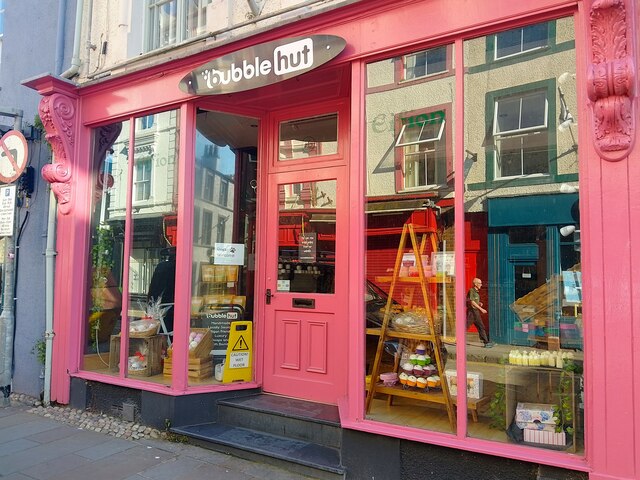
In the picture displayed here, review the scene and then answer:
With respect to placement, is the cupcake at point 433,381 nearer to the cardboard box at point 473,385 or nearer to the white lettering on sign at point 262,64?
the cardboard box at point 473,385

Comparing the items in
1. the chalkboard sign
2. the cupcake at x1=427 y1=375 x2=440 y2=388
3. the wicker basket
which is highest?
the chalkboard sign

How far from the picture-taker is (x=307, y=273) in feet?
16.5

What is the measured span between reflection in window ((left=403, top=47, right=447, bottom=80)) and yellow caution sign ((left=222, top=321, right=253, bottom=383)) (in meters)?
3.13

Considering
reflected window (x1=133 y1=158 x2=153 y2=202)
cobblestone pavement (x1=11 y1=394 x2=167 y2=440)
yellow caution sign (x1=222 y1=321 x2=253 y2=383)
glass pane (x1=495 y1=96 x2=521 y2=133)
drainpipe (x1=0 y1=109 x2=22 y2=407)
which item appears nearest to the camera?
glass pane (x1=495 y1=96 x2=521 y2=133)

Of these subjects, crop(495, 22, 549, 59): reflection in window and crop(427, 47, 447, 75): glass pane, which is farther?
crop(427, 47, 447, 75): glass pane

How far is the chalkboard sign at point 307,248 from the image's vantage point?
16.5 feet

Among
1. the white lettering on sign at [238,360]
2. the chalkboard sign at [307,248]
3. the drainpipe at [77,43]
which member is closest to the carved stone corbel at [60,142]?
the drainpipe at [77,43]

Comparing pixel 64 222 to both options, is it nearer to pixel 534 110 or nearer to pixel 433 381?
pixel 433 381

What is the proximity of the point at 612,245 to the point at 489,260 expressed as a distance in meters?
0.87

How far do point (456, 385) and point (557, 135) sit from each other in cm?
204

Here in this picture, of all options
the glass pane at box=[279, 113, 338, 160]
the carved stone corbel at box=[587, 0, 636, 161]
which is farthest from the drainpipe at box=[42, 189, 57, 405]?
the carved stone corbel at box=[587, 0, 636, 161]

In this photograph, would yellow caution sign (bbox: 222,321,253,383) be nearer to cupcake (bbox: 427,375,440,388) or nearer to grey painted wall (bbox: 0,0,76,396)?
cupcake (bbox: 427,375,440,388)

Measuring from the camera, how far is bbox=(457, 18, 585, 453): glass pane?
334 centimetres

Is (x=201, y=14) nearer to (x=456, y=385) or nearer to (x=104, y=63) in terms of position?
(x=104, y=63)
